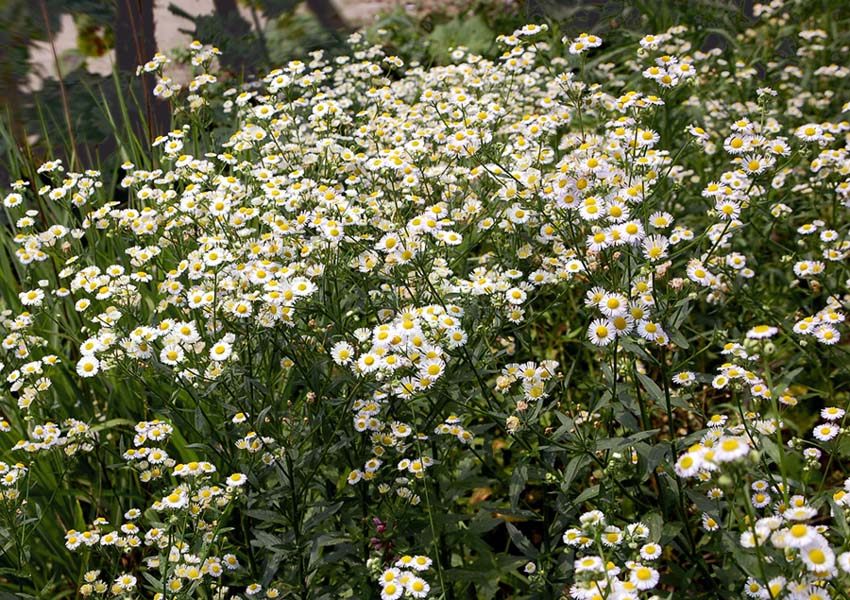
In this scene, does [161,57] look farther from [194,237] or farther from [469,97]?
[469,97]

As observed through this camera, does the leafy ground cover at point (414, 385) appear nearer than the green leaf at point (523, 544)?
Yes

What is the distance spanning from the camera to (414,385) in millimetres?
2059

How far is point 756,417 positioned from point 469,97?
153cm

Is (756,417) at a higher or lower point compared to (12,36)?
lower

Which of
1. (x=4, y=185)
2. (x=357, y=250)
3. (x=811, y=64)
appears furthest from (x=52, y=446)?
(x=811, y=64)

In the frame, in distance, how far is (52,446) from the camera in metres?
2.43

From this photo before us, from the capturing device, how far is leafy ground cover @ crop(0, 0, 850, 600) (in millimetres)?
1944

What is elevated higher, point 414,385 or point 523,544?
point 414,385

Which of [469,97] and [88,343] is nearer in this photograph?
[88,343]

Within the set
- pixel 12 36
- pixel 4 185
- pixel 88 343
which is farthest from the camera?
pixel 12 36

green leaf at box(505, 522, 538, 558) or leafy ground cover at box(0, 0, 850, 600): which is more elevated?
leafy ground cover at box(0, 0, 850, 600)

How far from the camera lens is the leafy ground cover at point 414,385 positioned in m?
1.94

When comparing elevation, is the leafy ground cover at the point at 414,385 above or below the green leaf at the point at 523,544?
above

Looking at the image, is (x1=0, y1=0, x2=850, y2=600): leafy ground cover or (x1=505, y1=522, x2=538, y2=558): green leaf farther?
(x1=505, y1=522, x2=538, y2=558): green leaf
